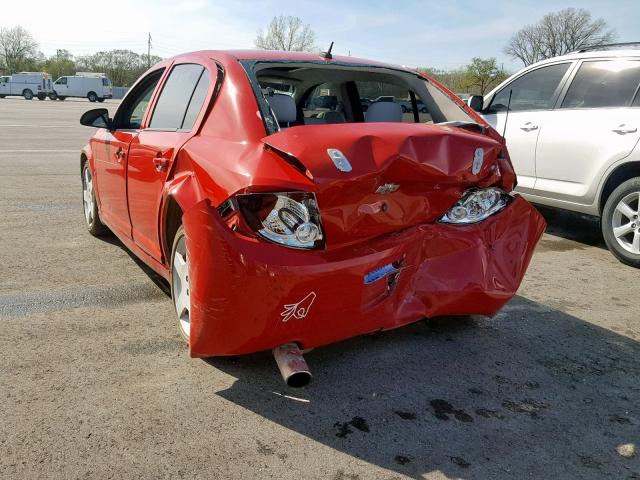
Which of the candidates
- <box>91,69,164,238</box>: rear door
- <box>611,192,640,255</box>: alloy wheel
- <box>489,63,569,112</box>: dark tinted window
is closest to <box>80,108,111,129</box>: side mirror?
<box>91,69,164,238</box>: rear door

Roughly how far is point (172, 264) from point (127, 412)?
0.88m

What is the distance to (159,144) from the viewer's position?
346 cm

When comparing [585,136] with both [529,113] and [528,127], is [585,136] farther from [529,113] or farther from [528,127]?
[529,113]

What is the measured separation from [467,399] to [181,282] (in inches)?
62.1

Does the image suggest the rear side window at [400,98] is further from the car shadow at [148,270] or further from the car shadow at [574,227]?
the car shadow at [574,227]

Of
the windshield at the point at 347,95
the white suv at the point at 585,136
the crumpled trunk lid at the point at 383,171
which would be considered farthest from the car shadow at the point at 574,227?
the crumpled trunk lid at the point at 383,171

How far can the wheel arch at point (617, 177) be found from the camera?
526 centimetres

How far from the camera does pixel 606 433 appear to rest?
261 centimetres

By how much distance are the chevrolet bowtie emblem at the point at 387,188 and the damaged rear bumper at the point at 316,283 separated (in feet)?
0.73

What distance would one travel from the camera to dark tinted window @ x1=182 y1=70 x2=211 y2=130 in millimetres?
3322

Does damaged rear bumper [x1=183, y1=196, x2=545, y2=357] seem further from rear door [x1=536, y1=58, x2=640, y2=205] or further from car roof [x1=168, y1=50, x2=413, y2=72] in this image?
rear door [x1=536, y1=58, x2=640, y2=205]

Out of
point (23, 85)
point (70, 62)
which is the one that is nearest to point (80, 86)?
point (23, 85)

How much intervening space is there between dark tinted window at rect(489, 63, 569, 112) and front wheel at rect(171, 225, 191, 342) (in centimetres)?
456

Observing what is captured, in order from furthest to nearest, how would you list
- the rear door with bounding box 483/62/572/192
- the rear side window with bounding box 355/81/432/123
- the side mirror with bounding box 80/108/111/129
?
the rear door with bounding box 483/62/572/192
the side mirror with bounding box 80/108/111/129
the rear side window with bounding box 355/81/432/123
